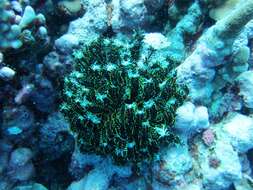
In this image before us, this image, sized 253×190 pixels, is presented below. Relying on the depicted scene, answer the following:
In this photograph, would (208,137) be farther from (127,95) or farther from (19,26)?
(19,26)

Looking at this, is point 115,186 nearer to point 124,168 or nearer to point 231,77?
point 124,168

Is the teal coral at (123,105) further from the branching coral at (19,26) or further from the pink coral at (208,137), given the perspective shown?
the branching coral at (19,26)

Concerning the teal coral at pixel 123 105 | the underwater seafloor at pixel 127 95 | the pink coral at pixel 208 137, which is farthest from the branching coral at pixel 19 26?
the pink coral at pixel 208 137

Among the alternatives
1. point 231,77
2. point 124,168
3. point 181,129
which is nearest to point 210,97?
point 231,77

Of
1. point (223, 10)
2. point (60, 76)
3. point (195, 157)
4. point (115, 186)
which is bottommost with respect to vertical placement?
point (115, 186)

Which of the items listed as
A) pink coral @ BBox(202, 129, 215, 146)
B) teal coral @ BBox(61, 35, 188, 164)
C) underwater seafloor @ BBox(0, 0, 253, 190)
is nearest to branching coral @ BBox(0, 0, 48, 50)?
underwater seafloor @ BBox(0, 0, 253, 190)

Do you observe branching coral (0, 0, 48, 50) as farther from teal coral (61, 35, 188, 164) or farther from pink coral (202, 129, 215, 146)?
pink coral (202, 129, 215, 146)

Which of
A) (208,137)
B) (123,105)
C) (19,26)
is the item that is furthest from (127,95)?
(19,26)
